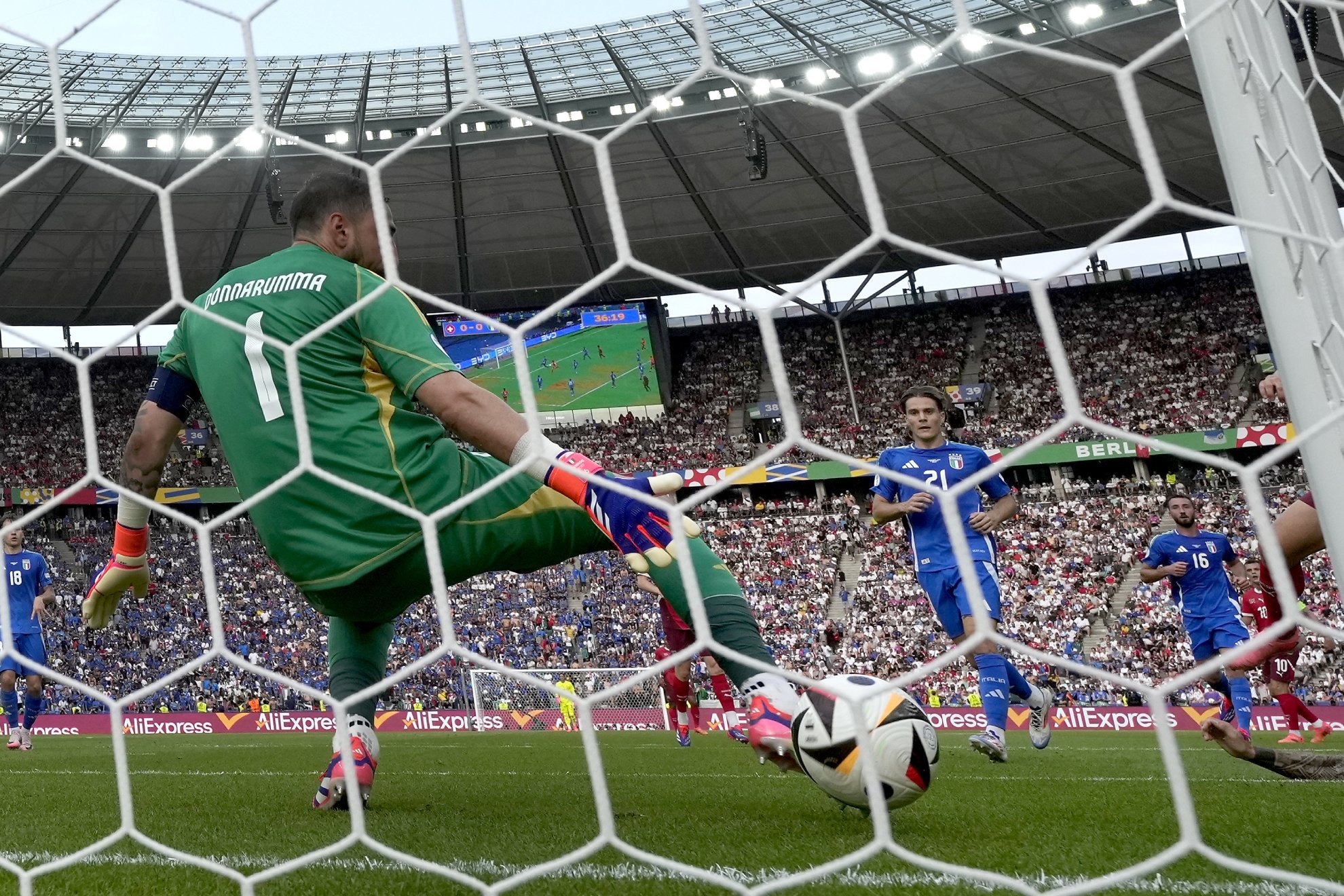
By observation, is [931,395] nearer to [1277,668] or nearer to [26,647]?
[1277,668]

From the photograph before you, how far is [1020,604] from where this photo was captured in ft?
45.4

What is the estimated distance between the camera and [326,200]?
2.41 metres

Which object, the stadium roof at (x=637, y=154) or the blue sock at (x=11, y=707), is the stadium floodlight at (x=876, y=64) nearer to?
the stadium roof at (x=637, y=154)

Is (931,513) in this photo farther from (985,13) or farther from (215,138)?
(215,138)

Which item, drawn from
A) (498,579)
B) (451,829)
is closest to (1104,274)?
(498,579)

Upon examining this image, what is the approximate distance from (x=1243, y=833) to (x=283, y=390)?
2059 millimetres

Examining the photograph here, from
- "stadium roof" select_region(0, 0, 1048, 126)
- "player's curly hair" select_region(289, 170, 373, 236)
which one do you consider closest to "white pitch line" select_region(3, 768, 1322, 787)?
"player's curly hair" select_region(289, 170, 373, 236)

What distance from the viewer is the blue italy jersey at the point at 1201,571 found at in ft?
18.3

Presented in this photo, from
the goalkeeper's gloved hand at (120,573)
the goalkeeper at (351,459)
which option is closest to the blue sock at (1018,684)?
the goalkeeper at (351,459)

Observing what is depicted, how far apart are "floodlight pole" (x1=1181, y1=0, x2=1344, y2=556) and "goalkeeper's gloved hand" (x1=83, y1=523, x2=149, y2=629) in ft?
7.83

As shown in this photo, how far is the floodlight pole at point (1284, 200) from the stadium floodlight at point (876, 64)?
13.7 m

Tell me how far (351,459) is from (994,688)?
2778 mm

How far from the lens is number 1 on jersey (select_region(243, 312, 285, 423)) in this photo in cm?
215

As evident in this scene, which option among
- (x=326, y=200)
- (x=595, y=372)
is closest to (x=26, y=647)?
(x=326, y=200)
